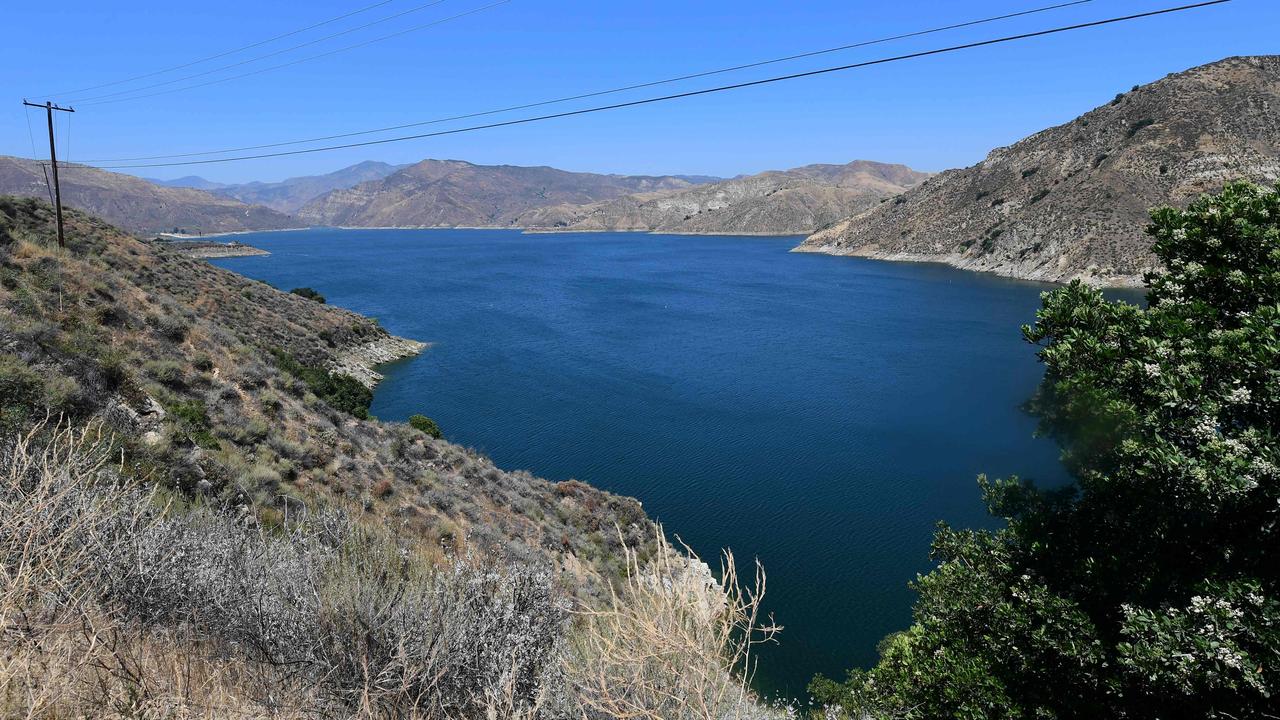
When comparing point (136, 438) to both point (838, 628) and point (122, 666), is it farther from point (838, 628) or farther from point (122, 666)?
point (838, 628)

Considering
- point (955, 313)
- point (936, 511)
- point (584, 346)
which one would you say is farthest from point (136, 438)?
point (955, 313)

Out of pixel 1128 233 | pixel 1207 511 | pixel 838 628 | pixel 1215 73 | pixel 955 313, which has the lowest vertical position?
pixel 838 628

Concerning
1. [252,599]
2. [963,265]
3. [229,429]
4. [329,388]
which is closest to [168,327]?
[229,429]

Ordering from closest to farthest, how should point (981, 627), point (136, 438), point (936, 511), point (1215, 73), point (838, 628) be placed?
1. point (981, 627)
2. point (136, 438)
3. point (838, 628)
4. point (936, 511)
5. point (1215, 73)

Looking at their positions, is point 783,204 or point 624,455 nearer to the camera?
point 624,455

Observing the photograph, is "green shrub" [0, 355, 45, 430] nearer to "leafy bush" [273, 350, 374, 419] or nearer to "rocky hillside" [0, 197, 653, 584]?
"rocky hillside" [0, 197, 653, 584]

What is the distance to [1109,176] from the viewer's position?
7675cm

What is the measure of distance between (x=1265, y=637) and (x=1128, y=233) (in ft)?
268

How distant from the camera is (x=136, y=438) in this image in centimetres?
1036

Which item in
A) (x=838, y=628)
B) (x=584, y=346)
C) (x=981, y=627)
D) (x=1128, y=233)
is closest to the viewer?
(x=981, y=627)

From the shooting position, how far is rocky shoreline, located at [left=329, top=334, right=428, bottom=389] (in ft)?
124

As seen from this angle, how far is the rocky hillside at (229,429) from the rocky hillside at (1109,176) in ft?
224

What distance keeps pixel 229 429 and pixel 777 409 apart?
990 inches

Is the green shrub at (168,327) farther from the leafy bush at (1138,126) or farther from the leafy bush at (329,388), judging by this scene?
the leafy bush at (1138,126)
